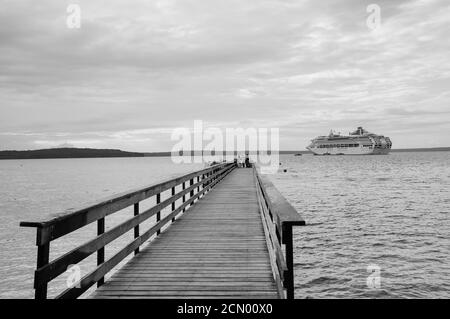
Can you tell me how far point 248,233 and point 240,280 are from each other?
2.99 meters

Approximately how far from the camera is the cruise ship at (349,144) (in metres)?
166

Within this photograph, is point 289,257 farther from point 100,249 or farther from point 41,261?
point 100,249

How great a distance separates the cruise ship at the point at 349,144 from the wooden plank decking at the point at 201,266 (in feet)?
534

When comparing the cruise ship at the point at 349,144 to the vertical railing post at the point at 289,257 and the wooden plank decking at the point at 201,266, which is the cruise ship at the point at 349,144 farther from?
the vertical railing post at the point at 289,257

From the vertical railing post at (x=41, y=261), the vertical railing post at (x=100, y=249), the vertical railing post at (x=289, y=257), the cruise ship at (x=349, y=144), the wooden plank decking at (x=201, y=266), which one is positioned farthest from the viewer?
the cruise ship at (x=349, y=144)

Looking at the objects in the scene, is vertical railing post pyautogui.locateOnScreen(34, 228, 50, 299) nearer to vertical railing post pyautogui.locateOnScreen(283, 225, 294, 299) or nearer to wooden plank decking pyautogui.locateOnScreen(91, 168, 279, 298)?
wooden plank decking pyautogui.locateOnScreen(91, 168, 279, 298)

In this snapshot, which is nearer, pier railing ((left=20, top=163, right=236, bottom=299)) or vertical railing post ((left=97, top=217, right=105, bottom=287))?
pier railing ((left=20, top=163, right=236, bottom=299))

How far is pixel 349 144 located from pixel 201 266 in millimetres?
169183

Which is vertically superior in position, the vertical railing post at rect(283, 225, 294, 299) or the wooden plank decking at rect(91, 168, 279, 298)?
the vertical railing post at rect(283, 225, 294, 299)

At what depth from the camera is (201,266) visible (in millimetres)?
5672

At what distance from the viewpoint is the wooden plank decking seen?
4609mm

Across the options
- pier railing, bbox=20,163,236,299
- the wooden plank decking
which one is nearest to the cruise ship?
the wooden plank decking

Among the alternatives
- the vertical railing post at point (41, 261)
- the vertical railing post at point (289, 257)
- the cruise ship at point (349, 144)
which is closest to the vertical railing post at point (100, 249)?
the vertical railing post at point (41, 261)

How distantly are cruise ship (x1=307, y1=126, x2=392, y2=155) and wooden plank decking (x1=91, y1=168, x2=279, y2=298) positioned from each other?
163 m
